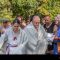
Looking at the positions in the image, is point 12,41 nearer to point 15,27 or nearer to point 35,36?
point 15,27

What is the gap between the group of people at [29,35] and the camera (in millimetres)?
3158

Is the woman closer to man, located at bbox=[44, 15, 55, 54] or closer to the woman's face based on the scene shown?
the woman's face

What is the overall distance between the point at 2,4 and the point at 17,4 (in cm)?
18

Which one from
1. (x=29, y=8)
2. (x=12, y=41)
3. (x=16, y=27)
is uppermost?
(x=29, y=8)

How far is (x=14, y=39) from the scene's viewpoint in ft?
10.5

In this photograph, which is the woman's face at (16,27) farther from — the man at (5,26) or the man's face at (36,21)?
the man's face at (36,21)

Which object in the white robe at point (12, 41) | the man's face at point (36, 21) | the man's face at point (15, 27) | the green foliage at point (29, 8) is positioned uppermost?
the green foliage at point (29, 8)

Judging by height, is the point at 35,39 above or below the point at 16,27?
below

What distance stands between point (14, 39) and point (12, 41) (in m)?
0.03

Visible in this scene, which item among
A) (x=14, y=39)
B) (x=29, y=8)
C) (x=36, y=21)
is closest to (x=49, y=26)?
(x=36, y=21)

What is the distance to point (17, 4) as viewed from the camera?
3.16 meters

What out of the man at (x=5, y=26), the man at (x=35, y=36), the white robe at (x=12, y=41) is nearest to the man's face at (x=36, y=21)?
the man at (x=35, y=36)
